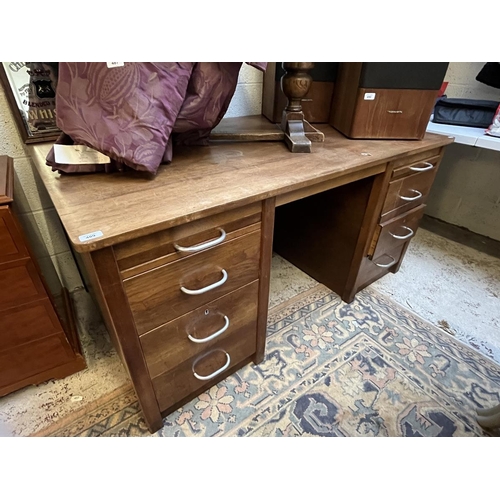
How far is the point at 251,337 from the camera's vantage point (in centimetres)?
98

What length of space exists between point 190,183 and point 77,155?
10.6 inches

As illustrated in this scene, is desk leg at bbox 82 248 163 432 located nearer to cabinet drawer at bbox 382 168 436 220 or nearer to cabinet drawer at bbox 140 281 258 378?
cabinet drawer at bbox 140 281 258 378

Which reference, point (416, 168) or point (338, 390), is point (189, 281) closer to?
point (338, 390)

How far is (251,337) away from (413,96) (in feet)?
3.24

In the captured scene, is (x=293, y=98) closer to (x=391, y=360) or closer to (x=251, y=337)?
(x=251, y=337)

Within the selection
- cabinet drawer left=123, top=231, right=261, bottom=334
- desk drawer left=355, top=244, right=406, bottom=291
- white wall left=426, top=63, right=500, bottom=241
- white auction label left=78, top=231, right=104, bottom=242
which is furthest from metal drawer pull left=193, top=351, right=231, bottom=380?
white wall left=426, top=63, right=500, bottom=241

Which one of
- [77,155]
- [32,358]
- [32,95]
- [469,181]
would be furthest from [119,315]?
[469,181]

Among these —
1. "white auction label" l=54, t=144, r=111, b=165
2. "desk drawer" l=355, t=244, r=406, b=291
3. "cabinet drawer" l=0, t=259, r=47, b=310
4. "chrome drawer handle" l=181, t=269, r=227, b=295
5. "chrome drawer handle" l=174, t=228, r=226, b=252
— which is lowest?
"desk drawer" l=355, t=244, r=406, b=291

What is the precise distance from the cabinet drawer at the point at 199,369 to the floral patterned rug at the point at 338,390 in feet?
0.38

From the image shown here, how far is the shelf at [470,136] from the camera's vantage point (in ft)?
4.01

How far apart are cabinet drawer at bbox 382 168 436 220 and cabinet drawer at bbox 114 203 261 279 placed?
0.64 metres

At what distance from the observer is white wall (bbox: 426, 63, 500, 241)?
1646mm

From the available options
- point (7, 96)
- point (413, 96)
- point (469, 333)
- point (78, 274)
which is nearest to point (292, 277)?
A: point (469, 333)

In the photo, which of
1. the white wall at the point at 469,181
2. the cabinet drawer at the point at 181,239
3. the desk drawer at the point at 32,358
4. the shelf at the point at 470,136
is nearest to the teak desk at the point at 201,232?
the cabinet drawer at the point at 181,239
